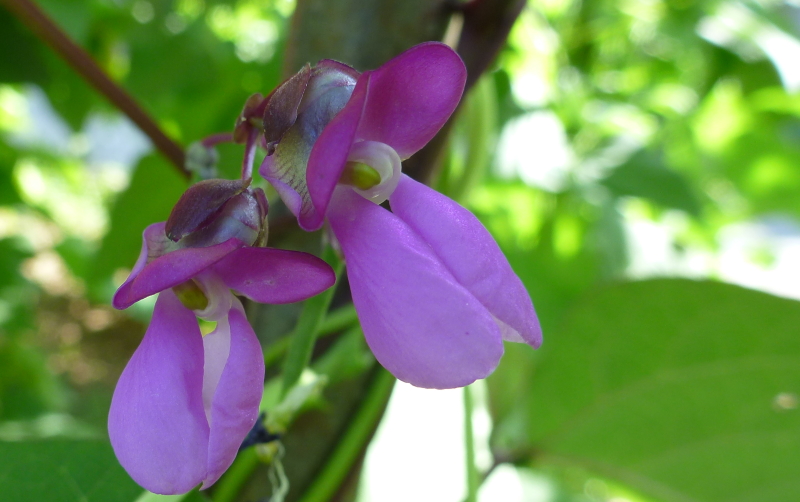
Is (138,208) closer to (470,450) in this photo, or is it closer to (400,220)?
(470,450)

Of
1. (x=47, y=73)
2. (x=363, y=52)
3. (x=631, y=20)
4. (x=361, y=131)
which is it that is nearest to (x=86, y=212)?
(x=47, y=73)

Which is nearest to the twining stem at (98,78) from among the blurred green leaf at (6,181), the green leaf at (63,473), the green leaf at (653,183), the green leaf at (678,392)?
the green leaf at (63,473)

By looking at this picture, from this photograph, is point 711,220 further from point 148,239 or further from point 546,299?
point 148,239

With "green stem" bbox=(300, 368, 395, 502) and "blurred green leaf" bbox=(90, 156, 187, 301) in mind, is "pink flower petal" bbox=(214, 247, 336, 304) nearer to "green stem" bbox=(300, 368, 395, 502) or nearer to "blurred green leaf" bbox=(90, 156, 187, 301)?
"green stem" bbox=(300, 368, 395, 502)

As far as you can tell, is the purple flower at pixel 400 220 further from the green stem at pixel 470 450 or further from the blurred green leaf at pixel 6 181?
the blurred green leaf at pixel 6 181

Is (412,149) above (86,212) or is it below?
above

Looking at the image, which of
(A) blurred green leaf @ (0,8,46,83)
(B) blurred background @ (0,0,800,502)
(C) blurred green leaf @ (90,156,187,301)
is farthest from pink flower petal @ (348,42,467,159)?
(A) blurred green leaf @ (0,8,46,83)
